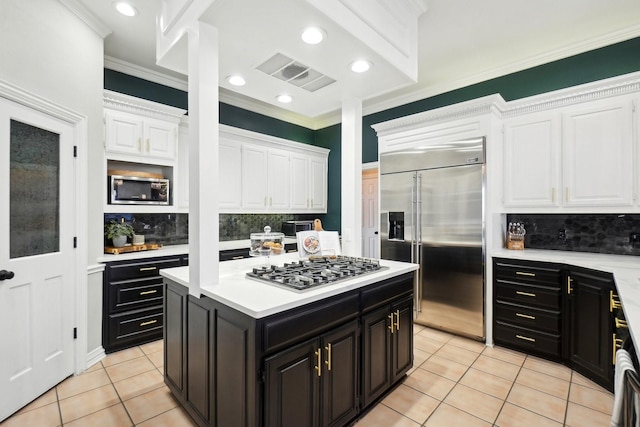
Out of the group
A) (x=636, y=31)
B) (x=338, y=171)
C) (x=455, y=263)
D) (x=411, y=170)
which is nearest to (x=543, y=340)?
(x=455, y=263)

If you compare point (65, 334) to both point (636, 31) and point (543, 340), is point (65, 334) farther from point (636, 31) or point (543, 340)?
point (636, 31)

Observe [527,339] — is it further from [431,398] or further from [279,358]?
[279,358]

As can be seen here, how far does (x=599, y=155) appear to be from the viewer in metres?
2.89

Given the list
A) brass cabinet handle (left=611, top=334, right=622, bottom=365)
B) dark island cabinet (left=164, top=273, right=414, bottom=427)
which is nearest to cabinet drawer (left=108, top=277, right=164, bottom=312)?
dark island cabinet (left=164, top=273, right=414, bottom=427)

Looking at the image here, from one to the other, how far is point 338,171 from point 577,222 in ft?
11.5

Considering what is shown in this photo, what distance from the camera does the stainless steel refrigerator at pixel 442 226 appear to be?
3.29 metres

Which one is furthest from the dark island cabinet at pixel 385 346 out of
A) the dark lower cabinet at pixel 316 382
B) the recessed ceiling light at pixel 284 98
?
the recessed ceiling light at pixel 284 98

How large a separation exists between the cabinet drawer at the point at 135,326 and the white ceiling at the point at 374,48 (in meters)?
2.43

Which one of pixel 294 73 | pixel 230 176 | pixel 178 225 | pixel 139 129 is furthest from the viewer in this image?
pixel 230 176

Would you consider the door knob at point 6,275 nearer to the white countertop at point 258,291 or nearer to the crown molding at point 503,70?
the white countertop at point 258,291

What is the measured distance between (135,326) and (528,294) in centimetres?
396

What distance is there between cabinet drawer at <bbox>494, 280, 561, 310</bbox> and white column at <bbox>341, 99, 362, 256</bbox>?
5.15 ft

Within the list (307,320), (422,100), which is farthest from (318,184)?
(307,320)

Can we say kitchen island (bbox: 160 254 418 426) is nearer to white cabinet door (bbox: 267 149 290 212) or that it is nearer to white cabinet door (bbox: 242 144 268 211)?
white cabinet door (bbox: 242 144 268 211)
